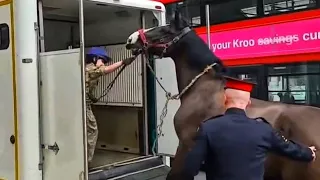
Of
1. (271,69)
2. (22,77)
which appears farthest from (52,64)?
(271,69)

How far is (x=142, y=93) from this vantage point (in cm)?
530

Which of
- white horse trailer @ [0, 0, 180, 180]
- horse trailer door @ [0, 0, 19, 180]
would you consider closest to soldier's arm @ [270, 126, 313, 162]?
white horse trailer @ [0, 0, 180, 180]

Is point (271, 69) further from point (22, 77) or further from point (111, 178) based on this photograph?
point (22, 77)

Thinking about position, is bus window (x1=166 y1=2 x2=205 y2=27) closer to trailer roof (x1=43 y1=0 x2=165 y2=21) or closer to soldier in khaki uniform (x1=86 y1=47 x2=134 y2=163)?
trailer roof (x1=43 y1=0 x2=165 y2=21)

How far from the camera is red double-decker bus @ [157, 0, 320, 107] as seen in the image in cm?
657

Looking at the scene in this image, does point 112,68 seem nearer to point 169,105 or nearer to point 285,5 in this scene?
point 169,105

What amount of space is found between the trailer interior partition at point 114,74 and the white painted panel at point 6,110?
67 cm

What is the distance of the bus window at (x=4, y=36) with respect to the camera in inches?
175

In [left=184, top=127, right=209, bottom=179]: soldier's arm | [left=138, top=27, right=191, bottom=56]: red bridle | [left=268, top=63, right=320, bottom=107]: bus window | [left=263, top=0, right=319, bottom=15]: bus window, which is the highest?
[left=263, top=0, right=319, bottom=15]: bus window

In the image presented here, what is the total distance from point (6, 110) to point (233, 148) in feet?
8.03

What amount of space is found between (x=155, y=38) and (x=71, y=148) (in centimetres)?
137

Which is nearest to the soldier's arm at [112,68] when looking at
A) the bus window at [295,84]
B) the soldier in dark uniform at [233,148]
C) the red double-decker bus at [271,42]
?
the red double-decker bus at [271,42]

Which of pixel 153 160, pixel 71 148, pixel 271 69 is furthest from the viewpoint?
pixel 271 69

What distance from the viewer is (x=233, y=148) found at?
9.64ft
